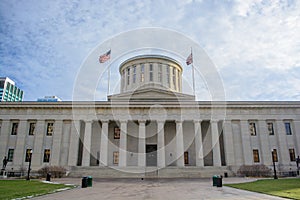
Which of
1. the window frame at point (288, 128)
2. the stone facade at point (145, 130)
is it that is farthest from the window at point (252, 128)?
the window frame at point (288, 128)

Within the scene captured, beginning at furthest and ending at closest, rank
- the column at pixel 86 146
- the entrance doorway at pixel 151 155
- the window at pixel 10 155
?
the entrance doorway at pixel 151 155 → the window at pixel 10 155 → the column at pixel 86 146

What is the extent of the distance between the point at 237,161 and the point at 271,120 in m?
8.28

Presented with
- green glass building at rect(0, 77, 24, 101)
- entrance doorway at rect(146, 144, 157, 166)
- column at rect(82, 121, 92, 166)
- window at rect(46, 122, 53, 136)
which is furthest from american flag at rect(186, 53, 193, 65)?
green glass building at rect(0, 77, 24, 101)

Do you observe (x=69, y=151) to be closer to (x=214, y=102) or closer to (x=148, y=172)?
(x=148, y=172)

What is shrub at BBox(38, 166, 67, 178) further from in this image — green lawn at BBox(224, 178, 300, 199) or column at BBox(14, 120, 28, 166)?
green lawn at BBox(224, 178, 300, 199)

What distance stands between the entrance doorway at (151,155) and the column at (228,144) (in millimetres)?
10858

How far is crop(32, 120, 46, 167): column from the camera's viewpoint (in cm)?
3278

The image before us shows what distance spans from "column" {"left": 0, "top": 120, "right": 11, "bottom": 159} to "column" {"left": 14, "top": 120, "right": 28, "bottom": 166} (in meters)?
1.67

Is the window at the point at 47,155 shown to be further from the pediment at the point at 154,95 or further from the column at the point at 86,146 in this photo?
the pediment at the point at 154,95

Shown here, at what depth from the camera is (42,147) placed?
33.6m

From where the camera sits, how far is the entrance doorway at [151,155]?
37475 millimetres

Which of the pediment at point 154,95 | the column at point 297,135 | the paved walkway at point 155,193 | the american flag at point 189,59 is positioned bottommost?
the paved walkway at point 155,193

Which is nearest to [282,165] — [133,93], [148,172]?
[148,172]

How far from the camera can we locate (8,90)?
116 metres
